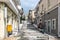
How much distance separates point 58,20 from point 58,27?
2.65 feet

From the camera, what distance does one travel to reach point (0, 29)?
13922 mm

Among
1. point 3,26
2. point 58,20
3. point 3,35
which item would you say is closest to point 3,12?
point 3,26

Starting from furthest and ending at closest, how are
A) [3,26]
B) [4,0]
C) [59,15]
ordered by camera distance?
[59,15]
[3,26]
[4,0]

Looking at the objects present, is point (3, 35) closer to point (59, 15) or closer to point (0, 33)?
point (0, 33)

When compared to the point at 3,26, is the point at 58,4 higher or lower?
higher

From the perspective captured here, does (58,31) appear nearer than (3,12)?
No

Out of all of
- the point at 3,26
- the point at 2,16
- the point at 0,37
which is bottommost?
the point at 0,37

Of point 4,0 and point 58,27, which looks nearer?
point 4,0

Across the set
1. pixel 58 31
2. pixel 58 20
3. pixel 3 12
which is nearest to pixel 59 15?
pixel 58 20

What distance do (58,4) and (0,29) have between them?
23.4ft

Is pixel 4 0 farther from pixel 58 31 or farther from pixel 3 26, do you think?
pixel 58 31

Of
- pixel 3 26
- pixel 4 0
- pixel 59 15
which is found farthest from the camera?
pixel 59 15

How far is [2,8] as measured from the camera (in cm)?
1386

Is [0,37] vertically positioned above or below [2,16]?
below
